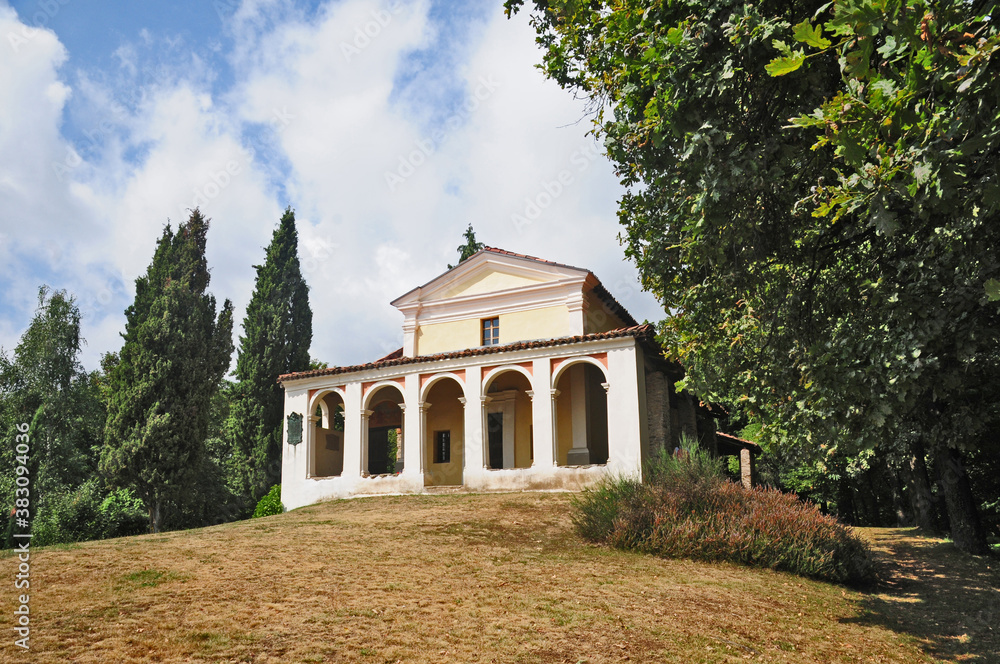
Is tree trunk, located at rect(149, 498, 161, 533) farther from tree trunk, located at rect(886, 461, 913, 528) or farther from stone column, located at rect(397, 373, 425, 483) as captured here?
tree trunk, located at rect(886, 461, 913, 528)

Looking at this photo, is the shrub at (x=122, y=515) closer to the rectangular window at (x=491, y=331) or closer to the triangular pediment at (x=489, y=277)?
the triangular pediment at (x=489, y=277)

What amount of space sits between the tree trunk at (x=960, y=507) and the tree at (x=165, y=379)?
23.6m

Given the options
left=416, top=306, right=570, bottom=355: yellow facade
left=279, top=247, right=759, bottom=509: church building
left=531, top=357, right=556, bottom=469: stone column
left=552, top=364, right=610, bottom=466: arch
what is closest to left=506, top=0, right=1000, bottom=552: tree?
left=279, top=247, right=759, bottom=509: church building

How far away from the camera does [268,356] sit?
32.5m

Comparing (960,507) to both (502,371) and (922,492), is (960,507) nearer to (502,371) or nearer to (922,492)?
(922,492)

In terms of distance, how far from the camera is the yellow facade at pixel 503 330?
22.6 meters

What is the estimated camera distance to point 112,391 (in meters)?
24.3

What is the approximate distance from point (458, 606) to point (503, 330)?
1627 centimetres

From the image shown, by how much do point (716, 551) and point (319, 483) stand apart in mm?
15311

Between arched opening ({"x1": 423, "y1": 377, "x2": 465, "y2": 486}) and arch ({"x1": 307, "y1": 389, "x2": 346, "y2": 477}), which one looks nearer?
arch ({"x1": 307, "y1": 389, "x2": 346, "y2": 477})

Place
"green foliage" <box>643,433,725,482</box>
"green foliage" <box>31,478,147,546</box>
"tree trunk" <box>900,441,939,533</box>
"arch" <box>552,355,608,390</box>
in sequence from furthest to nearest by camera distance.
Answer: "tree trunk" <box>900,441,939,533</box>, "arch" <box>552,355,608,390</box>, "green foliage" <box>31,478,147,546</box>, "green foliage" <box>643,433,725,482</box>

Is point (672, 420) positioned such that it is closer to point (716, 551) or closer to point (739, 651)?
point (716, 551)

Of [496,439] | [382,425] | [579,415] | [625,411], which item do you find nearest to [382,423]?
[382,425]

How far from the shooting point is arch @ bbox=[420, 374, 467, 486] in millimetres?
23625
